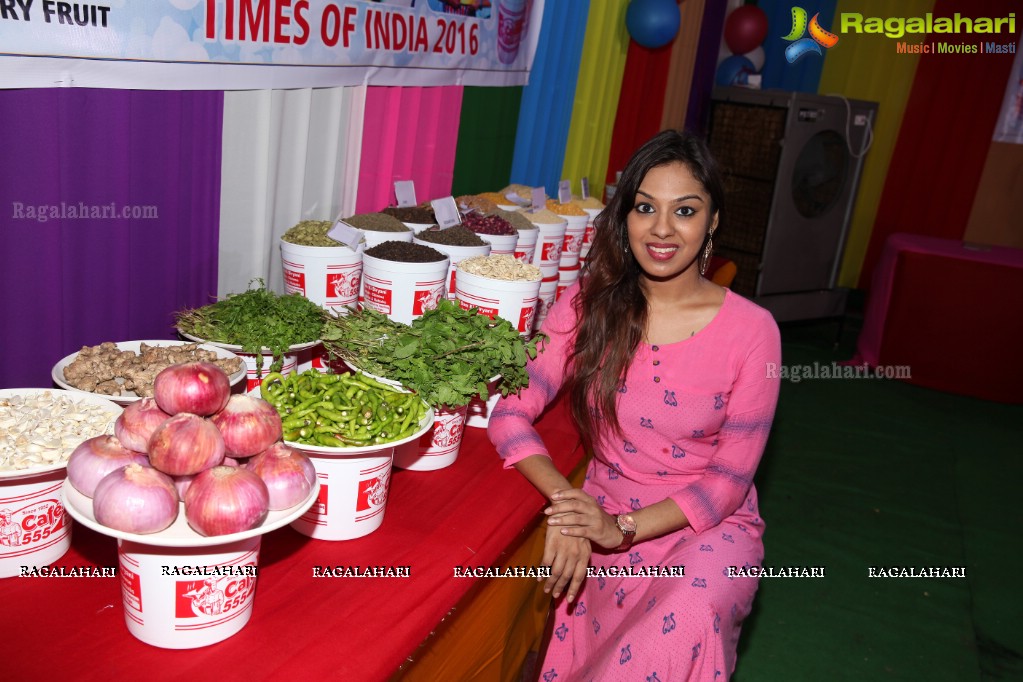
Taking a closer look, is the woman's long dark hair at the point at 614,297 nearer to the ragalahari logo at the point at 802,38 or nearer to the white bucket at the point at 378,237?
the white bucket at the point at 378,237

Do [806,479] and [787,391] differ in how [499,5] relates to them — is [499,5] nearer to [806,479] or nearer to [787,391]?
[806,479]

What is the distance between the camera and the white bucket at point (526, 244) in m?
3.06

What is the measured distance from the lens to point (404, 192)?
3092mm

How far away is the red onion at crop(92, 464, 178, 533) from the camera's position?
3.54 feet

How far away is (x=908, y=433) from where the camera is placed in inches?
188

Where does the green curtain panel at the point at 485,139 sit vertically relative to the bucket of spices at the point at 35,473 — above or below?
above

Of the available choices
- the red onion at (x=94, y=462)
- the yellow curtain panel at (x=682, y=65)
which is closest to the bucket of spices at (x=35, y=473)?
the red onion at (x=94, y=462)

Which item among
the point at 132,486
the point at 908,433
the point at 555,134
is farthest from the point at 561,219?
the point at 908,433

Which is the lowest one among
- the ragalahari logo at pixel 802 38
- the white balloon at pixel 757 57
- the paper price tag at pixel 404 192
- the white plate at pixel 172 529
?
the white plate at pixel 172 529

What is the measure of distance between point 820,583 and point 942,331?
2970mm

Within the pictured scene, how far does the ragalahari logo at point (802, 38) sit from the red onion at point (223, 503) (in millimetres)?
6874

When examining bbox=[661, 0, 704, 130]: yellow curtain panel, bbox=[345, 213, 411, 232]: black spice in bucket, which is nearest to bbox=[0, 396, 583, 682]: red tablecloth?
bbox=[345, 213, 411, 232]: black spice in bucket

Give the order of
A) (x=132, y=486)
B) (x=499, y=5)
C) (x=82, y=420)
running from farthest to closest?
1. (x=499, y=5)
2. (x=82, y=420)
3. (x=132, y=486)

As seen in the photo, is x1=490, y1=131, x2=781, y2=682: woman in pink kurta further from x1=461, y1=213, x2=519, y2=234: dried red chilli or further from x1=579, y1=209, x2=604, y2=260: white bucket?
x1=579, y1=209, x2=604, y2=260: white bucket
